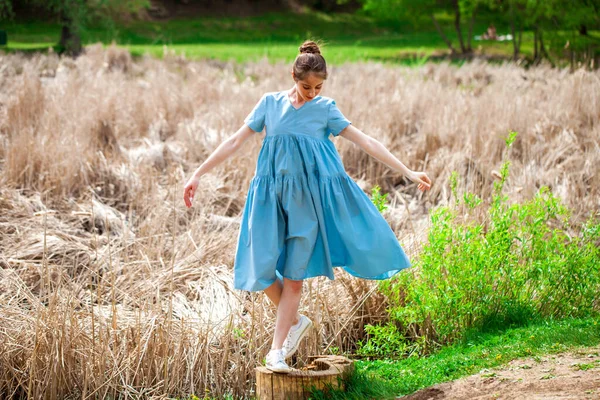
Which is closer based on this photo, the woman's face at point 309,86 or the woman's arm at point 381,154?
the woman's face at point 309,86

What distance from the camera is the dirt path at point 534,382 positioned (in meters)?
3.23

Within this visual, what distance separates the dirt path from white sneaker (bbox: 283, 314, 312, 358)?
53cm

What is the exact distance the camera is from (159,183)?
756cm

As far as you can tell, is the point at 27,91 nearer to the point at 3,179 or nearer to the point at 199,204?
the point at 3,179

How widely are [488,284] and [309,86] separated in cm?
176

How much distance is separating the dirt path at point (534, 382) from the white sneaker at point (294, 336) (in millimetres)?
535

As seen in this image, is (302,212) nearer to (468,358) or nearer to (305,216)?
(305,216)

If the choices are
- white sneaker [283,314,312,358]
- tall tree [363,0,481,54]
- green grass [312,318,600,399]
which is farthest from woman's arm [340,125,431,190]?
tall tree [363,0,481,54]

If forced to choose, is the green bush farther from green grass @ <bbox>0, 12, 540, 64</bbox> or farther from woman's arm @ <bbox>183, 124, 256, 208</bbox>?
green grass @ <bbox>0, 12, 540, 64</bbox>

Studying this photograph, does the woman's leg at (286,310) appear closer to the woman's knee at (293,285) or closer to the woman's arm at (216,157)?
the woman's knee at (293,285)

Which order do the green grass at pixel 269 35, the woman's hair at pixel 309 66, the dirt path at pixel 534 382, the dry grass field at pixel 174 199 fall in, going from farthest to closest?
1. the green grass at pixel 269 35
2. the dry grass field at pixel 174 199
3. the woman's hair at pixel 309 66
4. the dirt path at pixel 534 382

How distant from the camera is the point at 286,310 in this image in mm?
3504

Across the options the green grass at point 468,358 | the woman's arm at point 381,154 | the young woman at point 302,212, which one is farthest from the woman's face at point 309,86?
the green grass at point 468,358

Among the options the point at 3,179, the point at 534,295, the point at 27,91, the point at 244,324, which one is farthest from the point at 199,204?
the point at 27,91
